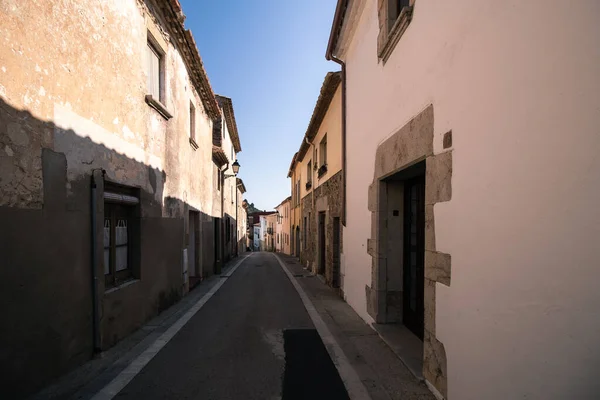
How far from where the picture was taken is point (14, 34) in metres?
2.87

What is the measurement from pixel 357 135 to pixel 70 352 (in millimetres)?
5436

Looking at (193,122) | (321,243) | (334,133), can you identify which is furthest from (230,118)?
(334,133)

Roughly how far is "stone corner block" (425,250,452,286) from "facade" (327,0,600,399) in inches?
0.7

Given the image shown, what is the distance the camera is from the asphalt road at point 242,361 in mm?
3232

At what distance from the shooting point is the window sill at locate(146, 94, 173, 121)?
5626 mm

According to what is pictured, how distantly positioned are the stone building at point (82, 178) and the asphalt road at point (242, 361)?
36.2 inches

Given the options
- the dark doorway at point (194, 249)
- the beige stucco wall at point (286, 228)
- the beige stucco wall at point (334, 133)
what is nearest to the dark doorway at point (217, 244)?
the dark doorway at point (194, 249)

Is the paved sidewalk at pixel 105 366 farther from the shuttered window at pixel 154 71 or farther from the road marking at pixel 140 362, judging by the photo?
the shuttered window at pixel 154 71

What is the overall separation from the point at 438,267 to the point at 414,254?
1724 millimetres

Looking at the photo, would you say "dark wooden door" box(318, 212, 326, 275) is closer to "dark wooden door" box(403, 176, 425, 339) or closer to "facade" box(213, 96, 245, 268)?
"facade" box(213, 96, 245, 268)

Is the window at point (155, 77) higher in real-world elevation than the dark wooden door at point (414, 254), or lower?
higher

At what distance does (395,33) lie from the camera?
411 cm

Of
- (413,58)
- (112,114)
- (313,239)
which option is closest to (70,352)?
(112,114)

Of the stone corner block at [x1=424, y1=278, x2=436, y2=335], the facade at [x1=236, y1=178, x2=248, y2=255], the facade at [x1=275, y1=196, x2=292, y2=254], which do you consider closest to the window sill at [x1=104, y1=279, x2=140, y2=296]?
the stone corner block at [x1=424, y1=278, x2=436, y2=335]
